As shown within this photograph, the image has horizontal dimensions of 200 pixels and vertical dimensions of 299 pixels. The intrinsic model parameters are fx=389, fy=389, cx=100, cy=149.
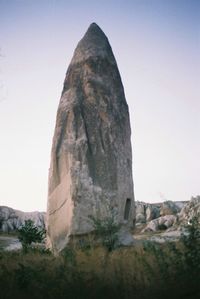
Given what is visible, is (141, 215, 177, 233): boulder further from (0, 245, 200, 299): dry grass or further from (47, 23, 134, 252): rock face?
(0, 245, 200, 299): dry grass

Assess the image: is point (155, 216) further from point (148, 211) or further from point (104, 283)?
point (104, 283)

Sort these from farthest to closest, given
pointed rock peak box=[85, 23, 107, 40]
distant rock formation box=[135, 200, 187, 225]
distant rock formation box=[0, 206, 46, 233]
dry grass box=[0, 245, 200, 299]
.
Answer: distant rock formation box=[135, 200, 187, 225] < distant rock formation box=[0, 206, 46, 233] < pointed rock peak box=[85, 23, 107, 40] < dry grass box=[0, 245, 200, 299]

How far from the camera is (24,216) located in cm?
3922

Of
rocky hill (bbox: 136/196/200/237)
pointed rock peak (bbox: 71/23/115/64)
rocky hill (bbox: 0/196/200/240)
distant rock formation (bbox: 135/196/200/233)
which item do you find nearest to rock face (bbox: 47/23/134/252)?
pointed rock peak (bbox: 71/23/115/64)

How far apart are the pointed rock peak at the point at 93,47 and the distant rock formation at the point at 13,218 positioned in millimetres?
20833

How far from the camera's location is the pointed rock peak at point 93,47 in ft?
56.0

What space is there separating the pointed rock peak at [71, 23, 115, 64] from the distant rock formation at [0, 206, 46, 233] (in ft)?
68.3

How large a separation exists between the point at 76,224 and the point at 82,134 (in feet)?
11.6

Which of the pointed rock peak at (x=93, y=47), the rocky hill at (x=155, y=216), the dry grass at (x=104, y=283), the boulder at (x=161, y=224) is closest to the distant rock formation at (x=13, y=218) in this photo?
the rocky hill at (x=155, y=216)

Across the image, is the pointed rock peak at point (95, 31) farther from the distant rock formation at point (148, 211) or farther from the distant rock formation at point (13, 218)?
the distant rock formation at point (148, 211)

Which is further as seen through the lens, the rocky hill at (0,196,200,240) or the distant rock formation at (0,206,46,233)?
the distant rock formation at (0,206,46,233)

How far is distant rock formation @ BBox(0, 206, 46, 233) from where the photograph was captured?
35625 millimetres

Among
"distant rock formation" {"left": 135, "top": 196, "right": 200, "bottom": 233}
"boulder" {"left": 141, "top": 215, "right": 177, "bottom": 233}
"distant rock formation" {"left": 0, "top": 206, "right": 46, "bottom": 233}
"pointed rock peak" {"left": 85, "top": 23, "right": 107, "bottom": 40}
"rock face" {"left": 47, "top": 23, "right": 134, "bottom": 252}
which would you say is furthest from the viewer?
"distant rock formation" {"left": 0, "top": 206, "right": 46, "bottom": 233}

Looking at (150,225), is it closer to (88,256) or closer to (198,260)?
(88,256)
